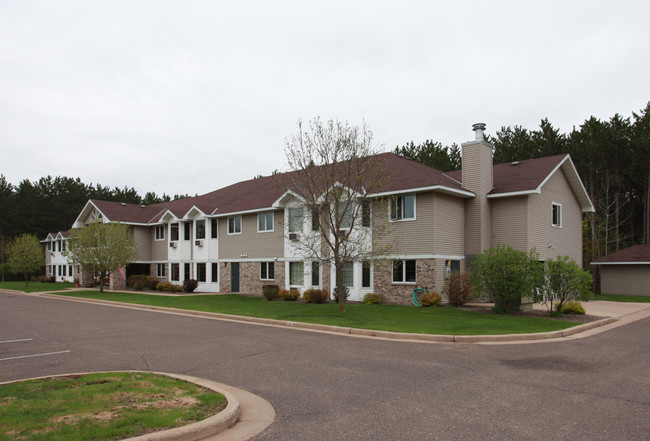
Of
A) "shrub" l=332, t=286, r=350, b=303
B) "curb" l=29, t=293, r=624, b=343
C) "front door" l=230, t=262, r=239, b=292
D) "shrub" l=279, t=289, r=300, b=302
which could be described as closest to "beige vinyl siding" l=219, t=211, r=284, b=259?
"front door" l=230, t=262, r=239, b=292

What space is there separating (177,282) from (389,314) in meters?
23.8

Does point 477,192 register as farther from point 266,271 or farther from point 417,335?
point 266,271

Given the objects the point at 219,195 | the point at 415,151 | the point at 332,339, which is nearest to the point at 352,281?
the point at 332,339

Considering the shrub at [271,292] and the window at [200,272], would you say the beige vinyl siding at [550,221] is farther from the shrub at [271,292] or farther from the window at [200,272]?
the window at [200,272]

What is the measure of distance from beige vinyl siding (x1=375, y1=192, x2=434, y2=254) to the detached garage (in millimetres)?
17421

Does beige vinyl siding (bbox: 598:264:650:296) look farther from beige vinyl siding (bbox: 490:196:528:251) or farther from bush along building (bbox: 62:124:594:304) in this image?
beige vinyl siding (bbox: 490:196:528:251)

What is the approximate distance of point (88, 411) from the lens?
6031 millimetres

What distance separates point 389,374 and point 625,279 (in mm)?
30490

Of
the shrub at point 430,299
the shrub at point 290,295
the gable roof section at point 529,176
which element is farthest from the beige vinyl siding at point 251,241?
the gable roof section at point 529,176

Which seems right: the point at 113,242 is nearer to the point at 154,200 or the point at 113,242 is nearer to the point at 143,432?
the point at 143,432

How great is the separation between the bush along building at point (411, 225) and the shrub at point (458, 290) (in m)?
0.54

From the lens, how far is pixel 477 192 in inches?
960

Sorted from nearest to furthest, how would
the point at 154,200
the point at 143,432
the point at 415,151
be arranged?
1. the point at 143,432
2. the point at 415,151
3. the point at 154,200

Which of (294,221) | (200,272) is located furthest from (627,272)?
(200,272)
